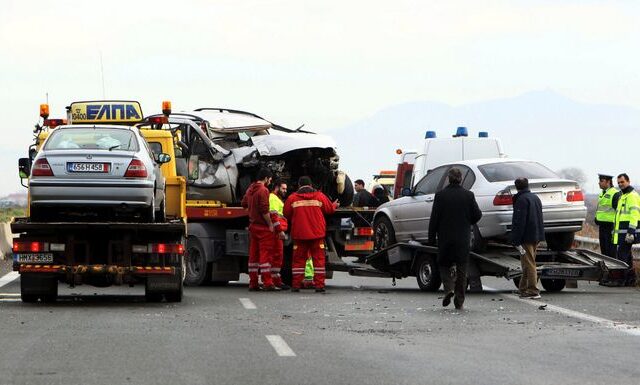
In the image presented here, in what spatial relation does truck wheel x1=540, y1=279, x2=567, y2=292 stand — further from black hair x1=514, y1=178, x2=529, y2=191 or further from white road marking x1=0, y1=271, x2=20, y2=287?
white road marking x1=0, y1=271, x2=20, y2=287

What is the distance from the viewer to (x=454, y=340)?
12938mm

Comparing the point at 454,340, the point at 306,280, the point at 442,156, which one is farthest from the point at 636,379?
the point at 442,156

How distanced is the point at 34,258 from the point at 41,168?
116 cm

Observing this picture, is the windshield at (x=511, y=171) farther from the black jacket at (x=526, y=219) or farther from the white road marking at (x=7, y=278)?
the white road marking at (x=7, y=278)


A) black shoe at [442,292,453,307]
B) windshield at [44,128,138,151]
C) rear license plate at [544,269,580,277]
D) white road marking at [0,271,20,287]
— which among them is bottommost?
white road marking at [0,271,20,287]

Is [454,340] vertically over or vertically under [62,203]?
under

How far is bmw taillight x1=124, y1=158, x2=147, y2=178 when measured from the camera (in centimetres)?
1681

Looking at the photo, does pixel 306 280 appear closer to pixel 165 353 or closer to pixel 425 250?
pixel 425 250

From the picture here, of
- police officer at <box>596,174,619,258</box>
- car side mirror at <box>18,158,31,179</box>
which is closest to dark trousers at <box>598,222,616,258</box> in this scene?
police officer at <box>596,174,619,258</box>

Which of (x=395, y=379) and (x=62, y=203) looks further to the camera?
(x=62, y=203)

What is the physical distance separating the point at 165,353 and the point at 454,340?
2.86m

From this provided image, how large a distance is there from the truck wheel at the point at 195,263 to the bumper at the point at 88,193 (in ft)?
17.3

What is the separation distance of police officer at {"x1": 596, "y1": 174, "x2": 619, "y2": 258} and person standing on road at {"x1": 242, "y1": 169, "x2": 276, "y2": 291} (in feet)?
19.8

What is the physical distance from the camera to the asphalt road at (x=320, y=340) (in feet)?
33.5
